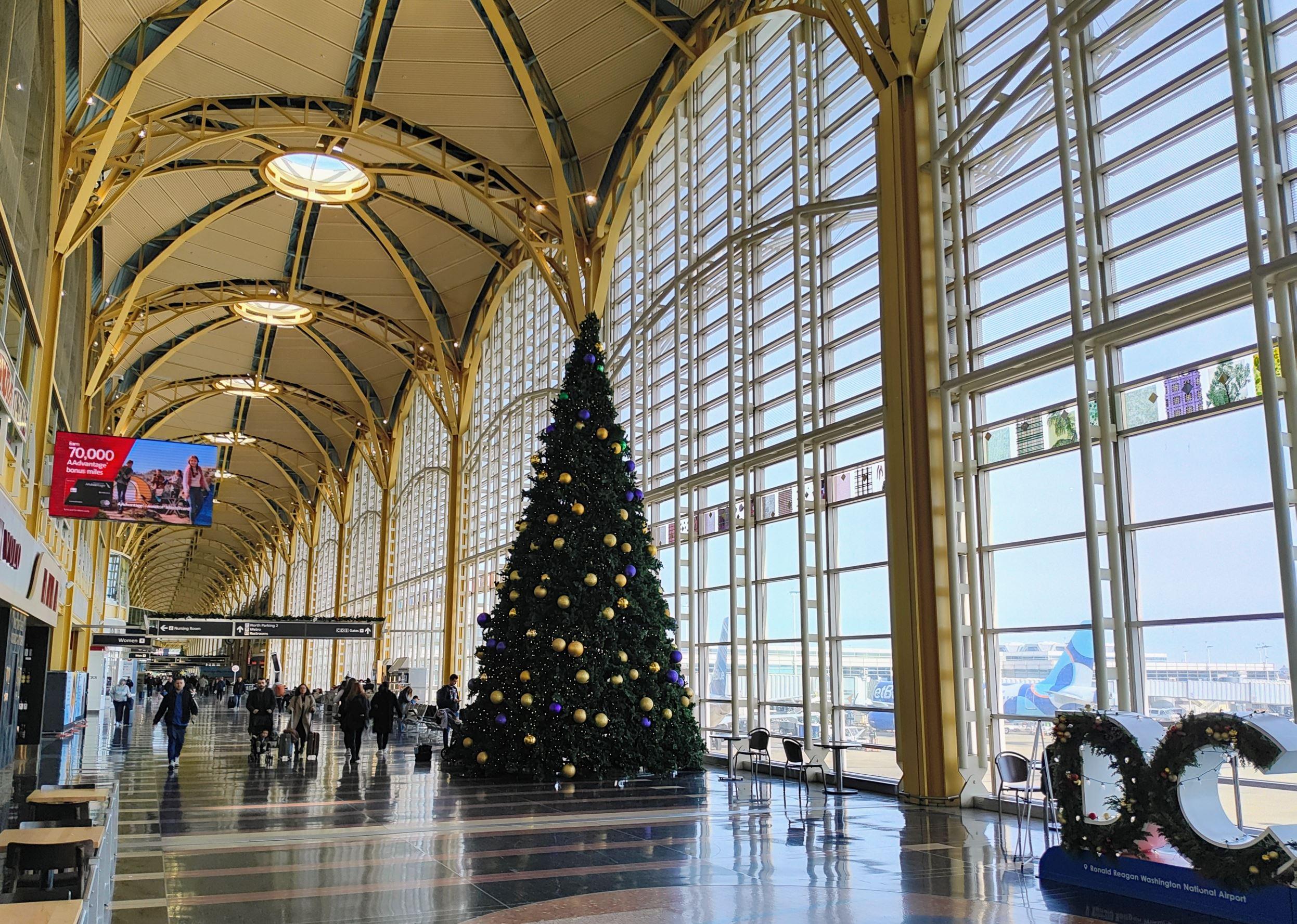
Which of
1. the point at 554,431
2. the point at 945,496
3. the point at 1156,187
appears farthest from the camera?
the point at 554,431

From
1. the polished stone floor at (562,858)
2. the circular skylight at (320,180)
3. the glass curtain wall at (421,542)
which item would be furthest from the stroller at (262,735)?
the glass curtain wall at (421,542)

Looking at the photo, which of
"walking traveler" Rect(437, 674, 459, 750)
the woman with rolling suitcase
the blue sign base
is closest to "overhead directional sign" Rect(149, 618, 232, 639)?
"walking traveler" Rect(437, 674, 459, 750)

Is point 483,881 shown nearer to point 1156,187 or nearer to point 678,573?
point 1156,187

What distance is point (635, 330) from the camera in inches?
993

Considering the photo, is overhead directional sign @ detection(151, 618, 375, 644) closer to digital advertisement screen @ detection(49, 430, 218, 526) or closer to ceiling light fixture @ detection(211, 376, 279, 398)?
ceiling light fixture @ detection(211, 376, 279, 398)

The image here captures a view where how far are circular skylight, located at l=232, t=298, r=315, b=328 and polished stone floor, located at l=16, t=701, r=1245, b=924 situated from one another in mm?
24910

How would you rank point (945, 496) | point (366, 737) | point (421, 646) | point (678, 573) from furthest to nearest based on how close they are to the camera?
point (421, 646), point (366, 737), point (678, 573), point (945, 496)

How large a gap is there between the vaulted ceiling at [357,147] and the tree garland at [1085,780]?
56.6 feet

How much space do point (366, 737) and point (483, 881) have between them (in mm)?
21819

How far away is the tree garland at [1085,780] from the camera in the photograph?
328 inches

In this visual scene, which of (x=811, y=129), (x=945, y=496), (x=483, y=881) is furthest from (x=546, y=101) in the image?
(x=483, y=881)

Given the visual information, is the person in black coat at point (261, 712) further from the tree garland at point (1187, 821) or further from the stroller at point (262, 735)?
the tree garland at point (1187, 821)

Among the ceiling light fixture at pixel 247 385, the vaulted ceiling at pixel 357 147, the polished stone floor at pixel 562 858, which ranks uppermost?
the vaulted ceiling at pixel 357 147

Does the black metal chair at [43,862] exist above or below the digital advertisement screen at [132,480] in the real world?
below
